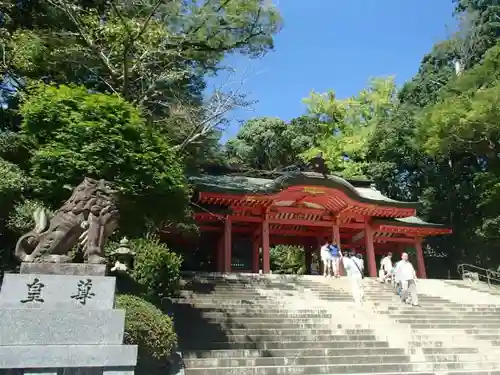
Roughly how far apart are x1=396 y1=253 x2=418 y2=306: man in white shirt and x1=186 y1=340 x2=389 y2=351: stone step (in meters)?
3.31

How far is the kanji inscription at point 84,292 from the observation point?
179 inches

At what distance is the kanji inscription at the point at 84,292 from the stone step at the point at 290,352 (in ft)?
9.61

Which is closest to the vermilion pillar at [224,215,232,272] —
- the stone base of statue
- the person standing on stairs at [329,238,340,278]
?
the person standing on stairs at [329,238,340,278]

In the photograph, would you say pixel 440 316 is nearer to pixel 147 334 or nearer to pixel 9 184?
pixel 147 334

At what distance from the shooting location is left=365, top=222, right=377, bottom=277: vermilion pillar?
60.0 feet

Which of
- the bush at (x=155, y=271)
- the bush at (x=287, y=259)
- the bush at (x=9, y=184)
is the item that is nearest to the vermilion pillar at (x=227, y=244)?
the bush at (x=155, y=271)

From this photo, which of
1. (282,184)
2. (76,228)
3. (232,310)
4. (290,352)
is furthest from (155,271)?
(282,184)

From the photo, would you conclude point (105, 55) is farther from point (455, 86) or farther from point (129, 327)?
point (455, 86)

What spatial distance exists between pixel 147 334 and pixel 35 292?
5.98 feet

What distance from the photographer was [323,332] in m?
8.73

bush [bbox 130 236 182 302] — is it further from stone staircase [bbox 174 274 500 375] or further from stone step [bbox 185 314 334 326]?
stone step [bbox 185 314 334 326]

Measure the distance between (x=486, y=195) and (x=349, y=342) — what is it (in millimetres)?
16229

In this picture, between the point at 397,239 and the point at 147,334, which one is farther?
the point at 397,239

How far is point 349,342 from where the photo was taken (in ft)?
27.2
